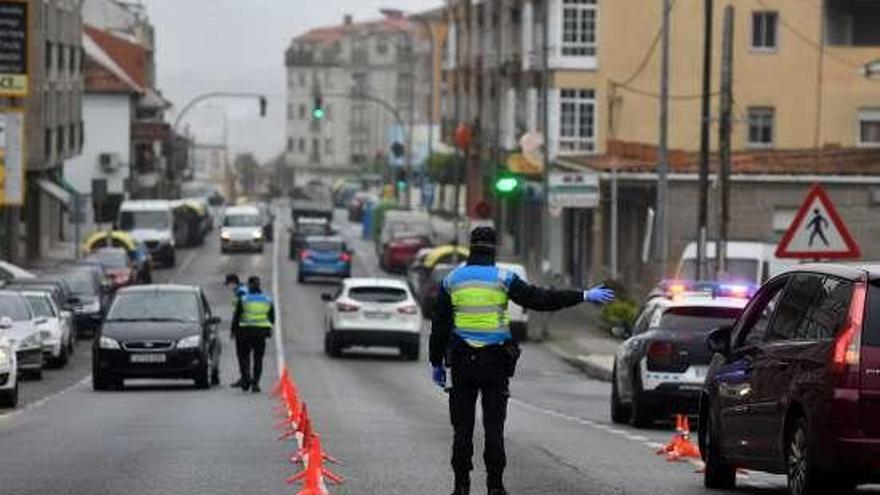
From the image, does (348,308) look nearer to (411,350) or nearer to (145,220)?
(411,350)

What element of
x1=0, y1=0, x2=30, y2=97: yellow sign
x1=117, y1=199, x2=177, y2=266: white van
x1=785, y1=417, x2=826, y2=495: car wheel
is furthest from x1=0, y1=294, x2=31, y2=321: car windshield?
x1=117, y1=199, x2=177, y2=266: white van

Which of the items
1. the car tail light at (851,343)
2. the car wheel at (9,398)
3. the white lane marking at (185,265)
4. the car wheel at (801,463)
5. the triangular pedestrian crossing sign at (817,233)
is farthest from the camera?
the white lane marking at (185,265)

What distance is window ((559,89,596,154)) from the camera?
77250 mm

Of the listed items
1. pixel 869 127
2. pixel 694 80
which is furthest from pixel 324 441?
pixel 869 127

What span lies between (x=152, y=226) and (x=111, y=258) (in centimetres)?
1989

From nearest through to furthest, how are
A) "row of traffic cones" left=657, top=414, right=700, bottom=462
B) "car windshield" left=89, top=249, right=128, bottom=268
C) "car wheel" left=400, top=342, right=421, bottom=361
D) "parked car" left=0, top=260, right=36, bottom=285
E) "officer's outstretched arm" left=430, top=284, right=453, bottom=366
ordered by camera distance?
1. "officer's outstretched arm" left=430, top=284, right=453, bottom=366
2. "row of traffic cones" left=657, top=414, right=700, bottom=462
3. "car wheel" left=400, top=342, right=421, bottom=361
4. "parked car" left=0, top=260, right=36, bottom=285
5. "car windshield" left=89, top=249, right=128, bottom=268

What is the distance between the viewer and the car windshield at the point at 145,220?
8381cm

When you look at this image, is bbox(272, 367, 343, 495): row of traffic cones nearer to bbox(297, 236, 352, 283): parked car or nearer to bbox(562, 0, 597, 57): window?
bbox(297, 236, 352, 283): parked car

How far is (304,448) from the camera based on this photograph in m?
18.9

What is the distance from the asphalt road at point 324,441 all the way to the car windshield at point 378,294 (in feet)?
15.5

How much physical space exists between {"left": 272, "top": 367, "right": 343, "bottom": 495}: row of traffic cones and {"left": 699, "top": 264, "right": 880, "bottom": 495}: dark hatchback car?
285 centimetres

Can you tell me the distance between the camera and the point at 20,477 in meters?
17.0

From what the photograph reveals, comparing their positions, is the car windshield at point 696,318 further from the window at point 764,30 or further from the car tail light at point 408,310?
the window at point 764,30

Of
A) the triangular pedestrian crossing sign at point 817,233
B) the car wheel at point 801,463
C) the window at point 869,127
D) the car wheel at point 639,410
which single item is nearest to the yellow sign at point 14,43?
the window at point 869,127
